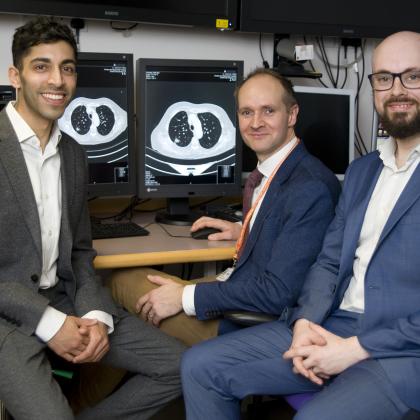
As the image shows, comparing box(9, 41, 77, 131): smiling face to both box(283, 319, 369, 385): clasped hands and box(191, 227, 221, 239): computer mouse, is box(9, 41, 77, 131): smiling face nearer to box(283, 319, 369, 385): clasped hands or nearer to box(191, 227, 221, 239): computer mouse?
box(191, 227, 221, 239): computer mouse

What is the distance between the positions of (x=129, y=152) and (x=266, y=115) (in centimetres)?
68

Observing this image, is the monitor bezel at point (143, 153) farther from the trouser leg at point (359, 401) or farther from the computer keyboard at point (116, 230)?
the trouser leg at point (359, 401)

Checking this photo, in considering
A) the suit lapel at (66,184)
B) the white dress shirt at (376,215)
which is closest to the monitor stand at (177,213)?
the suit lapel at (66,184)

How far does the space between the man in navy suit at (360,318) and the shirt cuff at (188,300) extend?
183mm

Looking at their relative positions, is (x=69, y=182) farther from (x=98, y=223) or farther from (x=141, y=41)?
(x=141, y=41)

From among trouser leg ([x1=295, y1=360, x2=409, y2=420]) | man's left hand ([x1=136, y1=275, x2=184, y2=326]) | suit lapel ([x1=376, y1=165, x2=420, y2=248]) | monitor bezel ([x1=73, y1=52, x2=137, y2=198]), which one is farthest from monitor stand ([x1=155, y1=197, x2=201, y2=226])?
trouser leg ([x1=295, y1=360, x2=409, y2=420])

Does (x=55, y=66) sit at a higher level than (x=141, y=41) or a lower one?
lower

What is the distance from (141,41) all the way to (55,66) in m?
1.05

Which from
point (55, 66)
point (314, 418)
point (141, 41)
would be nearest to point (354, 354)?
point (314, 418)

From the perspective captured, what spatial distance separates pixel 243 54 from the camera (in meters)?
3.10

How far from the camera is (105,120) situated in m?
2.54

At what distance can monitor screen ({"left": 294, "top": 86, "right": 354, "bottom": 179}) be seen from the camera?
9.41 feet

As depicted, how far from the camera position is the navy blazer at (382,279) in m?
1.62

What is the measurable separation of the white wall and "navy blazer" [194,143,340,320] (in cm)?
114
